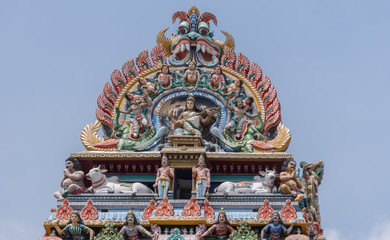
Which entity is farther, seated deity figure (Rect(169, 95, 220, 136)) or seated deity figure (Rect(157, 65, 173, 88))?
seated deity figure (Rect(157, 65, 173, 88))

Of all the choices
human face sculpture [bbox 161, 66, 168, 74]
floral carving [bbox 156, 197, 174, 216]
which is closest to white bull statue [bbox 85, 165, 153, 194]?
floral carving [bbox 156, 197, 174, 216]

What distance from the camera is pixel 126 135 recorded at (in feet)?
110

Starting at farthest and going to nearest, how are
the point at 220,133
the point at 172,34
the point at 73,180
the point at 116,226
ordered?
the point at 172,34 → the point at 220,133 → the point at 73,180 → the point at 116,226

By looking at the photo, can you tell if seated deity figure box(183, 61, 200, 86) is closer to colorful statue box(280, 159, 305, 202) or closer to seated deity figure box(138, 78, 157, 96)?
seated deity figure box(138, 78, 157, 96)

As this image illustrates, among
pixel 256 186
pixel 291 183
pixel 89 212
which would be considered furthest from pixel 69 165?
pixel 291 183

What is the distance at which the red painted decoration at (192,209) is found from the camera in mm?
28672

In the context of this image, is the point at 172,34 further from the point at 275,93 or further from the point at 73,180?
the point at 73,180

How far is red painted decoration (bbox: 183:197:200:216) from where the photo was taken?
1129 inches

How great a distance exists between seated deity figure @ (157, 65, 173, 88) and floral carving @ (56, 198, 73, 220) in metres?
7.62

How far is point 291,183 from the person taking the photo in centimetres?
3019

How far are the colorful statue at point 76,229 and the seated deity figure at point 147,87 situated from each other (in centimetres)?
788

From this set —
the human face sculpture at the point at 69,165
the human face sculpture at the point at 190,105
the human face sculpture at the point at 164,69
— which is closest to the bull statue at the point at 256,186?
the human face sculpture at the point at 190,105

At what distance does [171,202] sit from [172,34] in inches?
439

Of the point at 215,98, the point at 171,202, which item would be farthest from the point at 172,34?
the point at 171,202
